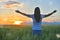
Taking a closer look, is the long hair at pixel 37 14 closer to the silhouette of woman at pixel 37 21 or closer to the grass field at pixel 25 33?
the silhouette of woman at pixel 37 21

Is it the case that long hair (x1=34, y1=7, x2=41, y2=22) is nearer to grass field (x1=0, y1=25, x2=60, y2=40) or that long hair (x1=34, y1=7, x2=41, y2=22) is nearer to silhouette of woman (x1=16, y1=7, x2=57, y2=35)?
silhouette of woman (x1=16, y1=7, x2=57, y2=35)

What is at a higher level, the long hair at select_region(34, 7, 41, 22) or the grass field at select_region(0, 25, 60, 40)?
the long hair at select_region(34, 7, 41, 22)

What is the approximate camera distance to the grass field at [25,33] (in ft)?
6.25

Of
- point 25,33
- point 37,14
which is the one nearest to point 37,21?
point 37,14

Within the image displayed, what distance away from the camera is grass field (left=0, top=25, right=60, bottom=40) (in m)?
1.91

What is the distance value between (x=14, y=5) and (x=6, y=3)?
114 millimetres

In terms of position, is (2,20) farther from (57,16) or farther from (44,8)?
(57,16)

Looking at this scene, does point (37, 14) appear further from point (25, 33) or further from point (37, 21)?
point (25, 33)

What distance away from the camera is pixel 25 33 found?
1.96 meters

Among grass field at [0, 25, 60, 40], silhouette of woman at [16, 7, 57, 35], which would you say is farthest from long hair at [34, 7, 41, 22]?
grass field at [0, 25, 60, 40]

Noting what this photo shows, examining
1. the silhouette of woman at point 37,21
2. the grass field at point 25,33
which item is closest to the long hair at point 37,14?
the silhouette of woman at point 37,21

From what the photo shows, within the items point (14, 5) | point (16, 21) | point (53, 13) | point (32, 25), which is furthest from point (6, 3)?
point (53, 13)

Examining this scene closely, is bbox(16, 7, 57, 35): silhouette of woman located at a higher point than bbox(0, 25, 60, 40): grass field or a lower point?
higher

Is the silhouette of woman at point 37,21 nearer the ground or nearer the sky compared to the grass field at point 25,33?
nearer the sky
